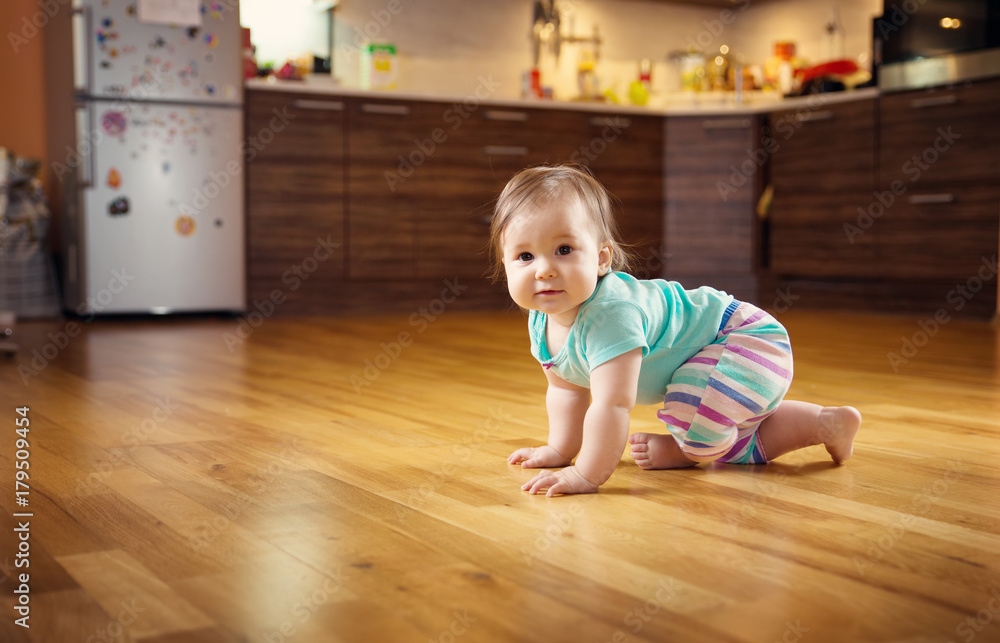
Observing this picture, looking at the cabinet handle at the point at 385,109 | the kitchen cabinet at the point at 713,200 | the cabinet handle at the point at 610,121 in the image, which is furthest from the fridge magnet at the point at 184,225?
the kitchen cabinet at the point at 713,200

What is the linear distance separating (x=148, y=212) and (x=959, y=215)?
126 inches

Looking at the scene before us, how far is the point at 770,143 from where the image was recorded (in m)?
4.90

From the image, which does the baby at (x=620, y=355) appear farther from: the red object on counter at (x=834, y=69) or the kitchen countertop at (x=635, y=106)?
the red object on counter at (x=834, y=69)

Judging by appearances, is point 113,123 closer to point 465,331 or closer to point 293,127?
point 293,127

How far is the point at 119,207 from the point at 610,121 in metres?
2.29

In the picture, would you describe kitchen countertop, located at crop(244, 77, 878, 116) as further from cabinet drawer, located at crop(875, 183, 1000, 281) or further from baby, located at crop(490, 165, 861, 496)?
baby, located at crop(490, 165, 861, 496)

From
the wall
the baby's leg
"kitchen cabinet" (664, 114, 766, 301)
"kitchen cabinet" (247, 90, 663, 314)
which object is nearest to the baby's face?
the baby's leg

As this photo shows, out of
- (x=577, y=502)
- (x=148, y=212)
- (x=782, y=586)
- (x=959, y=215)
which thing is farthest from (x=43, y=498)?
(x=959, y=215)

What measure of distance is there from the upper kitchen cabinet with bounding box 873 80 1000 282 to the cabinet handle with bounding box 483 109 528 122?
1566 mm

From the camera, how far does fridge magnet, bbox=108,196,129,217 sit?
400cm

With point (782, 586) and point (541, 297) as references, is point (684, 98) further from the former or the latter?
point (782, 586)

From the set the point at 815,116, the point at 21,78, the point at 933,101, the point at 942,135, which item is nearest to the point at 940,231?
the point at 942,135

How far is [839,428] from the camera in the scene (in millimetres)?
1314

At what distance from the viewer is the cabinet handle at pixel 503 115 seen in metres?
4.59
